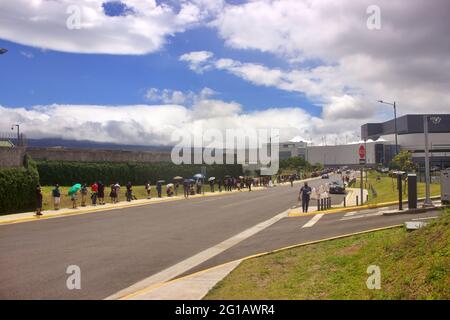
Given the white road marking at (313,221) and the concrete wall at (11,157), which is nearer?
the white road marking at (313,221)

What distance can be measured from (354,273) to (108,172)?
1499 inches

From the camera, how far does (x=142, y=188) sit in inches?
1742

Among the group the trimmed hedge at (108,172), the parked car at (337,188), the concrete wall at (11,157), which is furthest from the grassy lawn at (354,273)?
the trimmed hedge at (108,172)

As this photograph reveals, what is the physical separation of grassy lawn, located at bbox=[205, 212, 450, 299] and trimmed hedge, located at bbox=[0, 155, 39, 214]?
18.4 meters

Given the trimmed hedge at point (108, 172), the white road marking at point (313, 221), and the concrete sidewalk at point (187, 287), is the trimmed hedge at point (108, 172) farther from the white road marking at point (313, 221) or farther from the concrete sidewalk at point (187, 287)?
the concrete sidewalk at point (187, 287)

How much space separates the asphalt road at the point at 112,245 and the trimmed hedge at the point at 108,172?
16.8m

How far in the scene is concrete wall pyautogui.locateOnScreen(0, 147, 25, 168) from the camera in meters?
25.8

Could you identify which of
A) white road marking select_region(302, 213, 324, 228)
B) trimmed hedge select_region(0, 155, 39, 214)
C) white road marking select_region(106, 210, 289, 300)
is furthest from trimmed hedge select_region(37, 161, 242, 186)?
white road marking select_region(106, 210, 289, 300)

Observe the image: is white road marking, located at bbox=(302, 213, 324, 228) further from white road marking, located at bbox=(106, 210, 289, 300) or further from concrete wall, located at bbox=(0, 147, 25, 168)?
concrete wall, located at bbox=(0, 147, 25, 168)

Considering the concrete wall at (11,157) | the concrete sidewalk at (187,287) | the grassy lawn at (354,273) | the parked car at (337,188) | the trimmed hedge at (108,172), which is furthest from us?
the parked car at (337,188)

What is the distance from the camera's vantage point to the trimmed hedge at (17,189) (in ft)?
80.4
